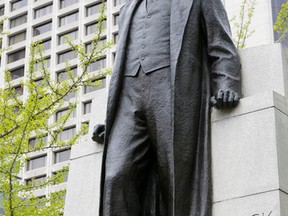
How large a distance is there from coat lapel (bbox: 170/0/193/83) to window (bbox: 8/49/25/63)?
217ft

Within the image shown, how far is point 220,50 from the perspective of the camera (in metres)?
7.69

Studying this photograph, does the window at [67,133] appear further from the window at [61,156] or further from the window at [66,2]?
the window at [66,2]

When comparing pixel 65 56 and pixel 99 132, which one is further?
pixel 65 56

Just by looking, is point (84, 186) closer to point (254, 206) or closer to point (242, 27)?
point (254, 206)

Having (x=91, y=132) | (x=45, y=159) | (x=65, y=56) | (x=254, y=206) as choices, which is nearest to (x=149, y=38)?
(x=91, y=132)

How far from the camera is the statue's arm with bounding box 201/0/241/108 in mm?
7340

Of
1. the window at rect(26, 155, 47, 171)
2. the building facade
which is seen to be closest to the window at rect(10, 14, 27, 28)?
the building facade

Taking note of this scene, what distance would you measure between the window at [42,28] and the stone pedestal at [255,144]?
65.9m

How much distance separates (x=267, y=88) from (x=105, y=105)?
1.91 metres

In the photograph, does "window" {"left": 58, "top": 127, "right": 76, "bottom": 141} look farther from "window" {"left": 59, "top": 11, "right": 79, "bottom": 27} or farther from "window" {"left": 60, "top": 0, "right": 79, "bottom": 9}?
Answer: "window" {"left": 60, "top": 0, "right": 79, "bottom": 9}

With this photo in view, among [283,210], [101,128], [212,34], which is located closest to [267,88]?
[212,34]

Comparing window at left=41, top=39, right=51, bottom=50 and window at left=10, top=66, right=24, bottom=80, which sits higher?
window at left=41, top=39, right=51, bottom=50

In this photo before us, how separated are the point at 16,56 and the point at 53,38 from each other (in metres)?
4.90

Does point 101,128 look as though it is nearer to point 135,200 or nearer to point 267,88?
point 135,200
